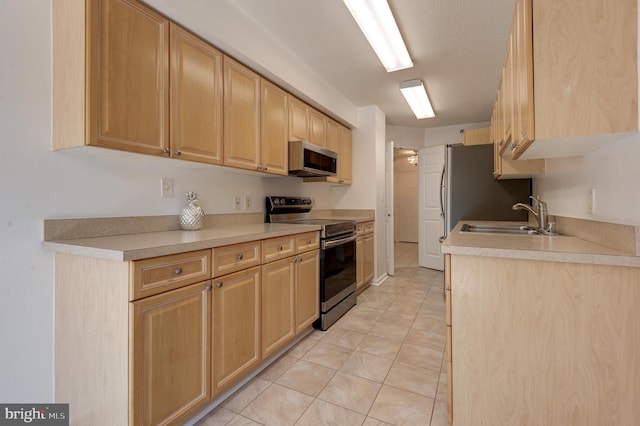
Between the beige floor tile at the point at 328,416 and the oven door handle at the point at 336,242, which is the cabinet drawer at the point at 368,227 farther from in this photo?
the beige floor tile at the point at 328,416

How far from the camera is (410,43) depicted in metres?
2.38

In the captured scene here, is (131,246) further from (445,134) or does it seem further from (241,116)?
(445,134)

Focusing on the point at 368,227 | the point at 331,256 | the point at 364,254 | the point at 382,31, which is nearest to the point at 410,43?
the point at 382,31

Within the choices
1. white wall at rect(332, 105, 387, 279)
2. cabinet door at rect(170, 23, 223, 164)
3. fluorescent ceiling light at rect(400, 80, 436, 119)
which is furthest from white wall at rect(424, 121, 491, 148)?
cabinet door at rect(170, 23, 223, 164)

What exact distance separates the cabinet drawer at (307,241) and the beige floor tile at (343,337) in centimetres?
75

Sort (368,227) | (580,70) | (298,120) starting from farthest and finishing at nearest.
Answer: (368,227)
(298,120)
(580,70)

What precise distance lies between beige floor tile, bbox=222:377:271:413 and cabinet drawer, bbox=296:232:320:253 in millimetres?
897

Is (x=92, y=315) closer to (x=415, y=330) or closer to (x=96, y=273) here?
(x=96, y=273)

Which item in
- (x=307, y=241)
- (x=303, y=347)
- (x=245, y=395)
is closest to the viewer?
(x=245, y=395)

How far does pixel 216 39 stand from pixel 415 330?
8.76 ft

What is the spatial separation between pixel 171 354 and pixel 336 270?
5.52 ft

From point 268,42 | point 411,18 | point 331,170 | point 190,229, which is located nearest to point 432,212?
point 331,170

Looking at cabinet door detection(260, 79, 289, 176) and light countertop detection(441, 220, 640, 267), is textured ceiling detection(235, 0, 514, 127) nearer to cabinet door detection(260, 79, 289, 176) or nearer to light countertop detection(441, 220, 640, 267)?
cabinet door detection(260, 79, 289, 176)

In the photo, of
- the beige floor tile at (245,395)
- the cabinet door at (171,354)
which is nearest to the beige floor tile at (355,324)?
the beige floor tile at (245,395)
